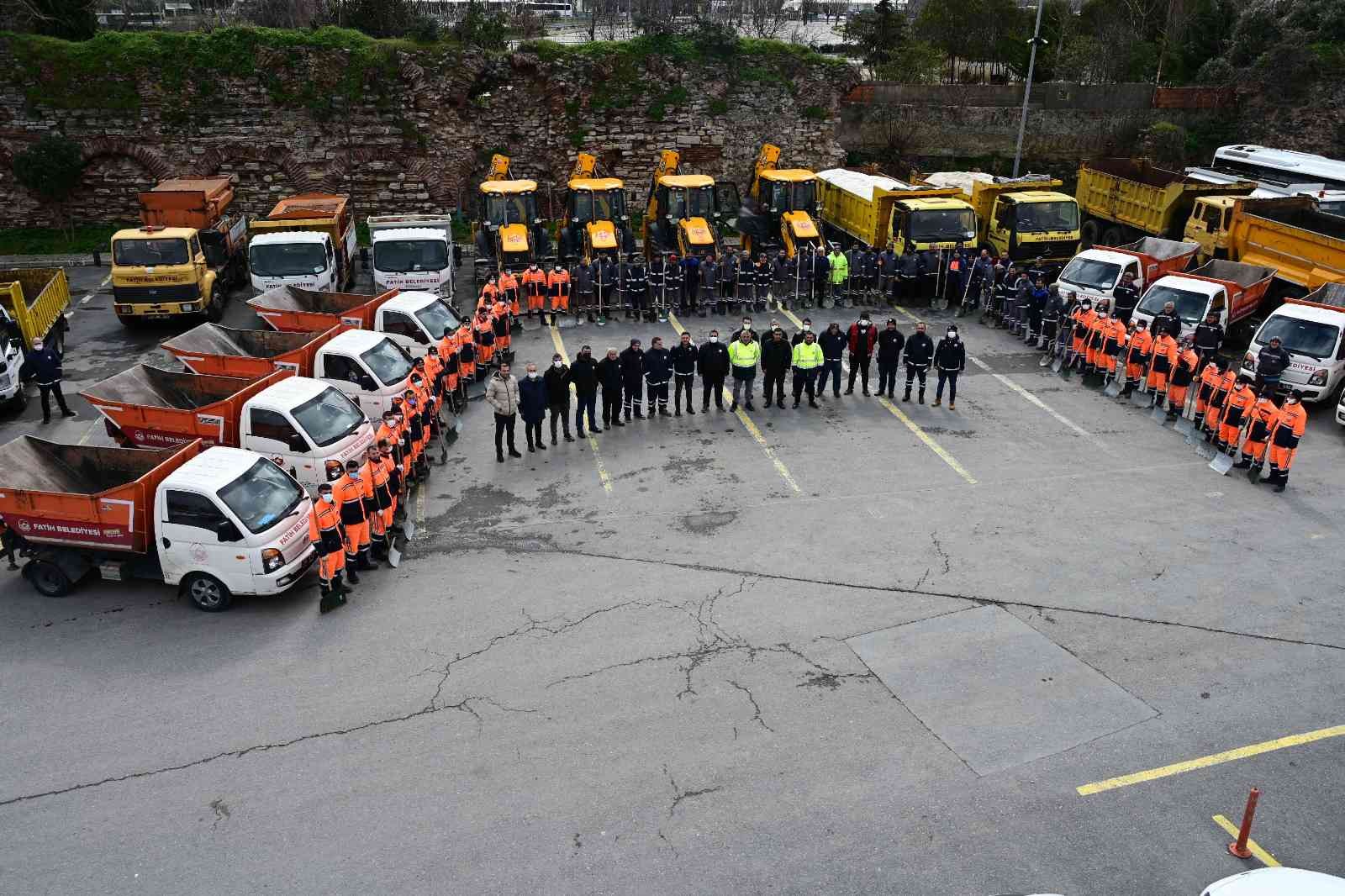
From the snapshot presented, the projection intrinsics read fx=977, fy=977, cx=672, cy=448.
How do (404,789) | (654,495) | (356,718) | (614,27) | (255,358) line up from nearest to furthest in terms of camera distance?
(404,789), (356,718), (654,495), (255,358), (614,27)

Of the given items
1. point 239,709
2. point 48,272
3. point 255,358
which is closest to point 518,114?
point 48,272

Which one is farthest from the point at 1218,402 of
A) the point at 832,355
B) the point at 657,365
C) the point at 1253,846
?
the point at 1253,846

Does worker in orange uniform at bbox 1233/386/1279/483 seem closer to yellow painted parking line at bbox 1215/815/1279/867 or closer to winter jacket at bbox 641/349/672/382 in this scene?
yellow painted parking line at bbox 1215/815/1279/867

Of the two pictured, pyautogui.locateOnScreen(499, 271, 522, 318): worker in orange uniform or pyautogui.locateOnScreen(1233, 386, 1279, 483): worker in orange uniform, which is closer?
pyautogui.locateOnScreen(1233, 386, 1279, 483): worker in orange uniform

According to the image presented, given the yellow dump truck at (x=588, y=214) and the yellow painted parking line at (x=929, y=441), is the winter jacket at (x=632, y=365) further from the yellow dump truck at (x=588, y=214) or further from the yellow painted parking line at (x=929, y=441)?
the yellow dump truck at (x=588, y=214)

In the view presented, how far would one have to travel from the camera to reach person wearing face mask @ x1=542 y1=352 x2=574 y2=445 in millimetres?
15125

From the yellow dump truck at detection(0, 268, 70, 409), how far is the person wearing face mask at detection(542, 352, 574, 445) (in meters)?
9.35

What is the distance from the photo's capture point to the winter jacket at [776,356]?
16.4m

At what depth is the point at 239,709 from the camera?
9234mm

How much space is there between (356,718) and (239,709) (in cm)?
117

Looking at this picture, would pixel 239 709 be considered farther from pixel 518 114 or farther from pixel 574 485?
pixel 518 114

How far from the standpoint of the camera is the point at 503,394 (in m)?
14.5

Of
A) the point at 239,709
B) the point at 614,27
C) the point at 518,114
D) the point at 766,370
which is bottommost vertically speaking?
the point at 239,709

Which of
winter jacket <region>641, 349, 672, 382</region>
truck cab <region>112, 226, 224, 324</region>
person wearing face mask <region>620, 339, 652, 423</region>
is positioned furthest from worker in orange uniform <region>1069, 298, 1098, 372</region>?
truck cab <region>112, 226, 224, 324</region>
